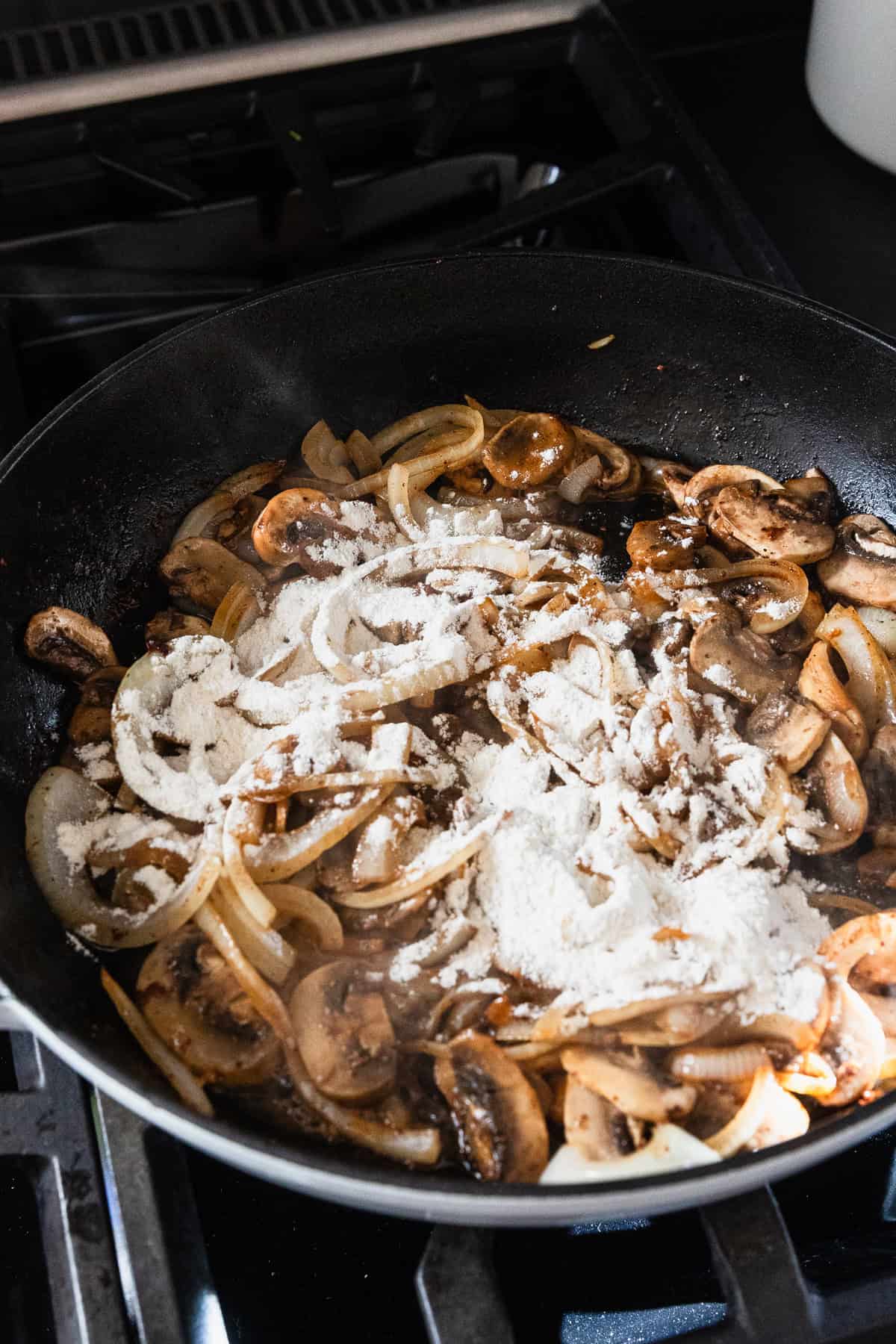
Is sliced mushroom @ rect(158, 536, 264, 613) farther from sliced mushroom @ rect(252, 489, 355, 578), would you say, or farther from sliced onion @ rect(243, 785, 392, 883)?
sliced onion @ rect(243, 785, 392, 883)

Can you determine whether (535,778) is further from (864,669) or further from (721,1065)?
(864,669)

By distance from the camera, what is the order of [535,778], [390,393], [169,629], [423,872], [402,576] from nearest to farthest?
[423,872]
[535,778]
[169,629]
[402,576]
[390,393]

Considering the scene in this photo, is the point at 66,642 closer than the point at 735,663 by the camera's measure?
Yes

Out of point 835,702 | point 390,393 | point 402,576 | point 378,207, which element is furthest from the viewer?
point 378,207

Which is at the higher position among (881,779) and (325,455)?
(325,455)

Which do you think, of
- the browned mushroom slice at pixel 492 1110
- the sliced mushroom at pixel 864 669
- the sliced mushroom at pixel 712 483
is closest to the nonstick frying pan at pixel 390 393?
the sliced mushroom at pixel 712 483

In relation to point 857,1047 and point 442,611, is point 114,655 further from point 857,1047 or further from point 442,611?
point 857,1047

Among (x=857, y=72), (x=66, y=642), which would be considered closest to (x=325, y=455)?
(x=66, y=642)

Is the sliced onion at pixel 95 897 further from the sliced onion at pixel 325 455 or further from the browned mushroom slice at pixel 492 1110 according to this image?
the sliced onion at pixel 325 455

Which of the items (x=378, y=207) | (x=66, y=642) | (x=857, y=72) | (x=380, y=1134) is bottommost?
(x=380, y=1134)
